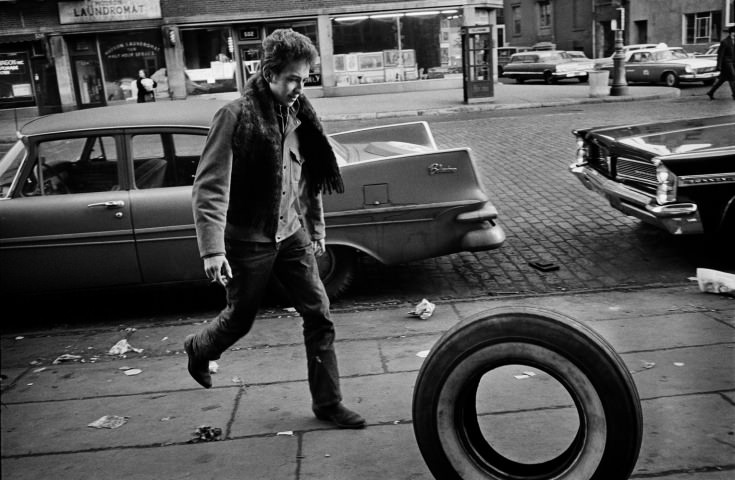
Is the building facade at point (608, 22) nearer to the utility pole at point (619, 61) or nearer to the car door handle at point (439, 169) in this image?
the utility pole at point (619, 61)

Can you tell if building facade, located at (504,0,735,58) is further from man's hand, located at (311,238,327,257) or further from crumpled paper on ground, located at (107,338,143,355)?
man's hand, located at (311,238,327,257)

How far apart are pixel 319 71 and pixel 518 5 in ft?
97.1

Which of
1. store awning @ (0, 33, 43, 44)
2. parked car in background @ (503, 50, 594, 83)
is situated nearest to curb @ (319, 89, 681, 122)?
parked car in background @ (503, 50, 594, 83)

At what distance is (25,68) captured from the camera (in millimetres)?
28938

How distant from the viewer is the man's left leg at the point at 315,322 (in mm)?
3746

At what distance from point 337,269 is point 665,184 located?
274cm

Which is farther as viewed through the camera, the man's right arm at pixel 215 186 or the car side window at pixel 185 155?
the car side window at pixel 185 155

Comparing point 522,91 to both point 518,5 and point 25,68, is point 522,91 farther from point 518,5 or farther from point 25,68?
point 518,5

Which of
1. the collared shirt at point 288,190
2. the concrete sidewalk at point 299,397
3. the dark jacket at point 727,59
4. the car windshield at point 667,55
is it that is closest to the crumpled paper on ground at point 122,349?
the concrete sidewalk at point 299,397

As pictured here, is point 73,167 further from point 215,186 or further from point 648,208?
point 648,208

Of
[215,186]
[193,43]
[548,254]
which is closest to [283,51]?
[215,186]

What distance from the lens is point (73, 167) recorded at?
5773 mm

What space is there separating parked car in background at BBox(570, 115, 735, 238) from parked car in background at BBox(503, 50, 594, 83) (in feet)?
88.5

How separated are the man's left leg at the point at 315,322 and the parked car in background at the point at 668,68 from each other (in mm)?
25887
